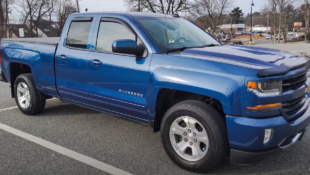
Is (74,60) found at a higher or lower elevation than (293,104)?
higher

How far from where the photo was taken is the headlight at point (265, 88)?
2.97 m

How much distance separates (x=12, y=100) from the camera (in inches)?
275

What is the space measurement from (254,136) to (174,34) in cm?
188

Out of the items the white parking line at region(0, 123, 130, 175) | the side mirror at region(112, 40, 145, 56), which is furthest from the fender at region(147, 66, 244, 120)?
the white parking line at region(0, 123, 130, 175)

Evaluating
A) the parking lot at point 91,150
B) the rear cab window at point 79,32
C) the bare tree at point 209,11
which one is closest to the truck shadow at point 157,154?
the parking lot at point 91,150

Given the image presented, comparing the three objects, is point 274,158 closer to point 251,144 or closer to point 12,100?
point 251,144

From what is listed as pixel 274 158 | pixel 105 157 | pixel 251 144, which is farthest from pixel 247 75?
pixel 105 157

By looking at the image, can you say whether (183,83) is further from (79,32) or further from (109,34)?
(79,32)

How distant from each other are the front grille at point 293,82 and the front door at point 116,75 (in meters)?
1.52

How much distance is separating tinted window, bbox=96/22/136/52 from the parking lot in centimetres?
132

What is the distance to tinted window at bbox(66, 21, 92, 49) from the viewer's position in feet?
15.0

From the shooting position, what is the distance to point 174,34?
428 centimetres

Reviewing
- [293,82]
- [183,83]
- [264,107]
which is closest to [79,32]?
[183,83]

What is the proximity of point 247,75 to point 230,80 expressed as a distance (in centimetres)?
17
